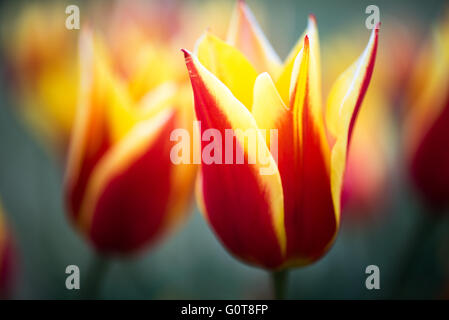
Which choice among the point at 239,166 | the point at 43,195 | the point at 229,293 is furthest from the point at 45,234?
the point at 239,166

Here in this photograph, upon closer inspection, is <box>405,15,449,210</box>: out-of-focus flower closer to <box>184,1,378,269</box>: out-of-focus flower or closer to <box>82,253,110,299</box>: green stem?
<box>184,1,378,269</box>: out-of-focus flower

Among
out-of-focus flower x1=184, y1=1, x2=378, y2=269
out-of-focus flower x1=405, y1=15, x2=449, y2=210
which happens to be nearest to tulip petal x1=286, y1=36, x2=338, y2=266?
out-of-focus flower x1=184, y1=1, x2=378, y2=269

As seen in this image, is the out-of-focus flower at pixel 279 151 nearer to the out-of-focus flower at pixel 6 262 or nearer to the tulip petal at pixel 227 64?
the tulip petal at pixel 227 64

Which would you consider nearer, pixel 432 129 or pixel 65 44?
pixel 432 129

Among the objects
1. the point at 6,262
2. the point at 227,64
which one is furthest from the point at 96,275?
the point at 227,64

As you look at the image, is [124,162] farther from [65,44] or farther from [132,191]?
[65,44]
